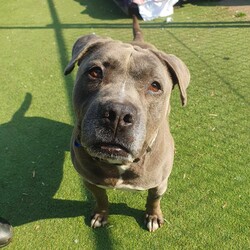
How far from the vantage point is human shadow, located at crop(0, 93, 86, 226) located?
3.42 m

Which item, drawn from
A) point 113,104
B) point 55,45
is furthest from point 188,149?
point 55,45

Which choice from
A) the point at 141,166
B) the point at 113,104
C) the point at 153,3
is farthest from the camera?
the point at 153,3

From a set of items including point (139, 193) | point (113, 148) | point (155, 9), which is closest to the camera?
point (113, 148)

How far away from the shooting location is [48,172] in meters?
3.82

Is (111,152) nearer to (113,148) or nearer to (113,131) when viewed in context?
(113,148)

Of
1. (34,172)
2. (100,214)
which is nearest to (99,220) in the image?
(100,214)

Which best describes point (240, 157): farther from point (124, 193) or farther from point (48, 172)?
point (48, 172)

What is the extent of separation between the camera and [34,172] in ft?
12.6

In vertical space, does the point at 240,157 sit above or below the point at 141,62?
below

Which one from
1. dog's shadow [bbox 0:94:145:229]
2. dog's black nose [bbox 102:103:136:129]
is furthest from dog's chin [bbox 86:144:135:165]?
dog's shadow [bbox 0:94:145:229]

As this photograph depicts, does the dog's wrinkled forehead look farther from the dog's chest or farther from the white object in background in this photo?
the white object in background

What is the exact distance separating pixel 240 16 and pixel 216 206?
5774 mm

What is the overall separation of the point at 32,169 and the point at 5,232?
969 mm

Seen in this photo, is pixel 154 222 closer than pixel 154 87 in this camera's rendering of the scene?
No
